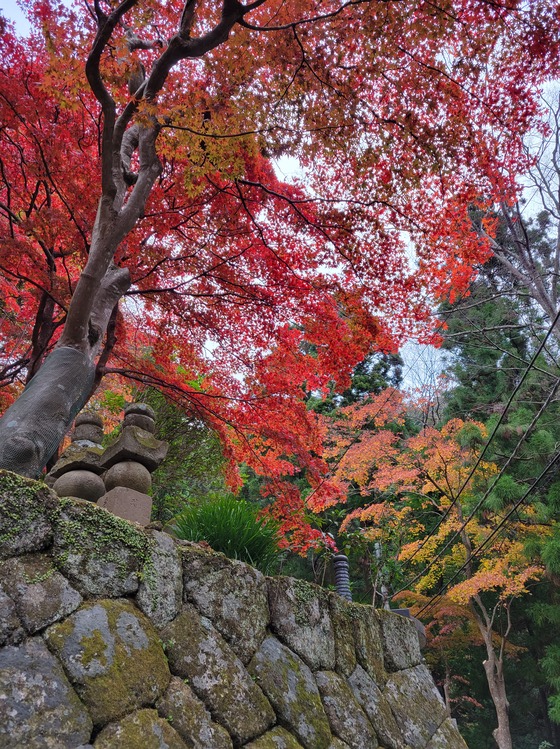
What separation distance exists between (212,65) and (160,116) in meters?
0.98

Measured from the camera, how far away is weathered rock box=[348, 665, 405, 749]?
9.24 feet

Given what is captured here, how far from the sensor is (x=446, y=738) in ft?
10.9

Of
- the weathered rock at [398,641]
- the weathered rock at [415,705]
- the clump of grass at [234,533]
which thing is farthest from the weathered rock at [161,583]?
the weathered rock at [398,641]

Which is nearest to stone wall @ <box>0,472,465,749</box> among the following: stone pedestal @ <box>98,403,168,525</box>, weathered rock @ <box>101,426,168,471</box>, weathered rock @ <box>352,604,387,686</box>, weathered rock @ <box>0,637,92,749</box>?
weathered rock @ <box>0,637,92,749</box>

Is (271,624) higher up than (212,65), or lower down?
lower down

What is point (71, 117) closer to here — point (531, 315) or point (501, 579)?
point (501, 579)

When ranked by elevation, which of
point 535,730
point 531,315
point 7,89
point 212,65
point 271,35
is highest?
point 531,315

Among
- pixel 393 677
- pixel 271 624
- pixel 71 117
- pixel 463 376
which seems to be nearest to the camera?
pixel 271 624

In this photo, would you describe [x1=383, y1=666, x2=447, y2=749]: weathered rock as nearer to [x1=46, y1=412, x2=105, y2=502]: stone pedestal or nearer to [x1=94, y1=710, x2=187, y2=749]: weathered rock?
[x1=94, y1=710, x2=187, y2=749]: weathered rock

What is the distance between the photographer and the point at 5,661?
4.71ft

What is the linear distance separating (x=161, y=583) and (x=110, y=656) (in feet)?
1.28

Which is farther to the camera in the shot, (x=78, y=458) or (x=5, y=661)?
(x=78, y=458)

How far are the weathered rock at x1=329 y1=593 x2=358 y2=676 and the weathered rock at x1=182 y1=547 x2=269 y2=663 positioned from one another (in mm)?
710

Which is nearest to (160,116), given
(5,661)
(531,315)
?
(5,661)
